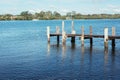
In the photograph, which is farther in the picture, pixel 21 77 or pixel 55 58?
pixel 55 58

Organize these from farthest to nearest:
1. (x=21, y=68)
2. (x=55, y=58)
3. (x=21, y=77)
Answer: (x=55, y=58)
(x=21, y=68)
(x=21, y=77)

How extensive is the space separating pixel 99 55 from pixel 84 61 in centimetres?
521

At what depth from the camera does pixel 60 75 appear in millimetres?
31141

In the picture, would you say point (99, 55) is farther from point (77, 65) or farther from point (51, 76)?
point (51, 76)

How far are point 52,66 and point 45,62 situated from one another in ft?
9.32

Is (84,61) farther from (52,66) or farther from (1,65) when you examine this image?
(1,65)

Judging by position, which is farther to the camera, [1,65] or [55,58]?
[55,58]

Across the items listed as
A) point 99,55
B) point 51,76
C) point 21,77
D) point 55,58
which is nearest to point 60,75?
point 51,76

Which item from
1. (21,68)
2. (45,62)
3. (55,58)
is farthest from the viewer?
(55,58)

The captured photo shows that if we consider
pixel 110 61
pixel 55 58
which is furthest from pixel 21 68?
pixel 110 61

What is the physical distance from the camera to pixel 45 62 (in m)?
38.4

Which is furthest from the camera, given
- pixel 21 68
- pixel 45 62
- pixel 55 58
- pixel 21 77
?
pixel 55 58

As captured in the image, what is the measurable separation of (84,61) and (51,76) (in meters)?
8.96

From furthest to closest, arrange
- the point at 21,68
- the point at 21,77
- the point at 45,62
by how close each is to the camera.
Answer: the point at 45,62, the point at 21,68, the point at 21,77
